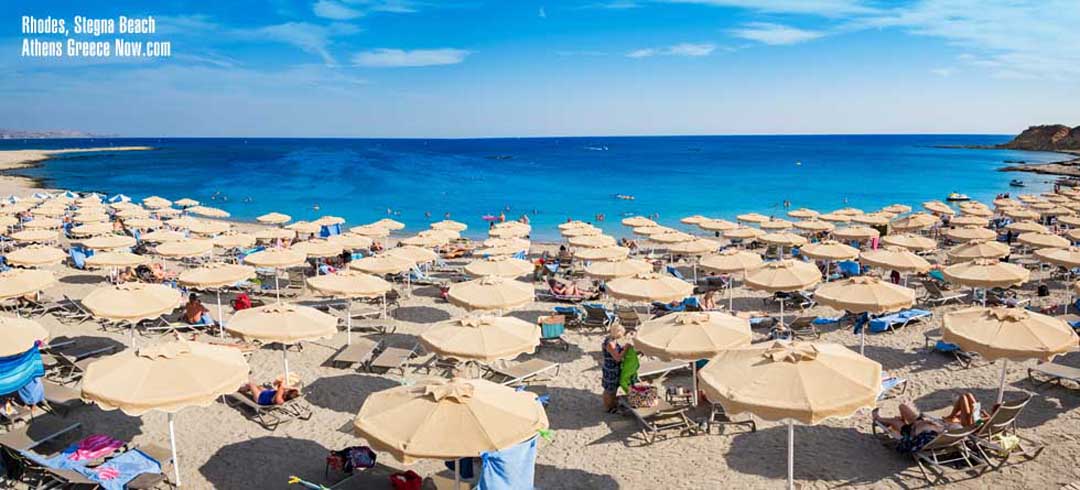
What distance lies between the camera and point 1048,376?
9.68 metres

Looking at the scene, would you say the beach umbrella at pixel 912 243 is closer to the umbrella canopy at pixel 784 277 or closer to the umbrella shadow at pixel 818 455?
the umbrella canopy at pixel 784 277

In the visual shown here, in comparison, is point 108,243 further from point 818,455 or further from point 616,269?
point 818,455

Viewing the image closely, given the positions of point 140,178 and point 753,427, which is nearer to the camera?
point 753,427

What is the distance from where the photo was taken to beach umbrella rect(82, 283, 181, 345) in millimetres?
9227

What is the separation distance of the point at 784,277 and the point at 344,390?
8.24 m

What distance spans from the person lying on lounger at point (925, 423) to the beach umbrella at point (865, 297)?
9.00 ft

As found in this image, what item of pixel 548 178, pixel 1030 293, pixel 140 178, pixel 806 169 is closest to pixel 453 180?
pixel 548 178

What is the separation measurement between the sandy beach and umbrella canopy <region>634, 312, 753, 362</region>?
1165 mm

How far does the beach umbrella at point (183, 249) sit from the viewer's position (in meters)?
14.4

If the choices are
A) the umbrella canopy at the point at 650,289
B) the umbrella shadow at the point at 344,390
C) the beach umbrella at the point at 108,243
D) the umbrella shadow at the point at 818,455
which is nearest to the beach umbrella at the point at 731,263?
the umbrella canopy at the point at 650,289

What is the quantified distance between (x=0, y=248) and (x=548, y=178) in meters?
57.9

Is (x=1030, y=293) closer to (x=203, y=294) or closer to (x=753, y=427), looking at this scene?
(x=753, y=427)

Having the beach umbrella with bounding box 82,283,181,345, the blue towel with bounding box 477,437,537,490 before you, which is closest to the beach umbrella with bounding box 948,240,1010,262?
the blue towel with bounding box 477,437,537,490

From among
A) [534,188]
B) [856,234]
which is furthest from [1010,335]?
[534,188]
